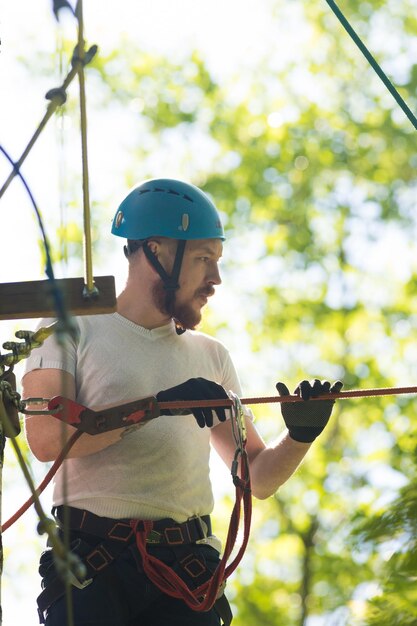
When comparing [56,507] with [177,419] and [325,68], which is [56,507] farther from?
[325,68]

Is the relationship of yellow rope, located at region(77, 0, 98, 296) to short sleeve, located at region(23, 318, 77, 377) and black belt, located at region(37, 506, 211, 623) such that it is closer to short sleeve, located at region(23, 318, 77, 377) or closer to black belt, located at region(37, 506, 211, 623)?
short sleeve, located at region(23, 318, 77, 377)

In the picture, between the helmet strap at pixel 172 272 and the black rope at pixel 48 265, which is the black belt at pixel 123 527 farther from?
the black rope at pixel 48 265

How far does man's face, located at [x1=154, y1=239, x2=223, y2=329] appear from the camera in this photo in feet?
12.8

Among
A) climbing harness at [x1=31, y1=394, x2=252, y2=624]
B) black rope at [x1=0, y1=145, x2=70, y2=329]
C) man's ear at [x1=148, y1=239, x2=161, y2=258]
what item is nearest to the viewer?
black rope at [x1=0, y1=145, x2=70, y2=329]

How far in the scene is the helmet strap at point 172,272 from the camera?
153 inches

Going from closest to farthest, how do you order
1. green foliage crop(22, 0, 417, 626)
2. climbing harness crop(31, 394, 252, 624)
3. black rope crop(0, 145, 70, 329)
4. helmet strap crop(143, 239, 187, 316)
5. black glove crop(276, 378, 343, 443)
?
black rope crop(0, 145, 70, 329)
climbing harness crop(31, 394, 252, 624)
black glove crop(276, 378, 343, 443)
helmet strap crop(143, 239, 187, 316)
green foliage crop(22, 0, 417, 626)

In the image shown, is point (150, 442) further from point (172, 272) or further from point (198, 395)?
point (172, 272)

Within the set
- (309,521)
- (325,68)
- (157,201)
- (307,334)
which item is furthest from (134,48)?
(157,201)

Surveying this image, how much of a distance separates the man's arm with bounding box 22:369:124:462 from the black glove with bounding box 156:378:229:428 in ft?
0.56

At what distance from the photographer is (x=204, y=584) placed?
347 centimetres

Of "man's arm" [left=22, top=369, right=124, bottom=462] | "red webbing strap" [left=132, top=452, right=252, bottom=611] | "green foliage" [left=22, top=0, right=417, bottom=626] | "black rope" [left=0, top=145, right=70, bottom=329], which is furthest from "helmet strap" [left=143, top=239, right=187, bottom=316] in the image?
"green foliage" [left=22, top=0, right=417, bottom=626]

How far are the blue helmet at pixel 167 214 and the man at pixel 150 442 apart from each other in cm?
9

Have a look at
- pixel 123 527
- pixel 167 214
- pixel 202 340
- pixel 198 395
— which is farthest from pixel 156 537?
pixel 167 214

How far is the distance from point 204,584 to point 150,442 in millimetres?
458
